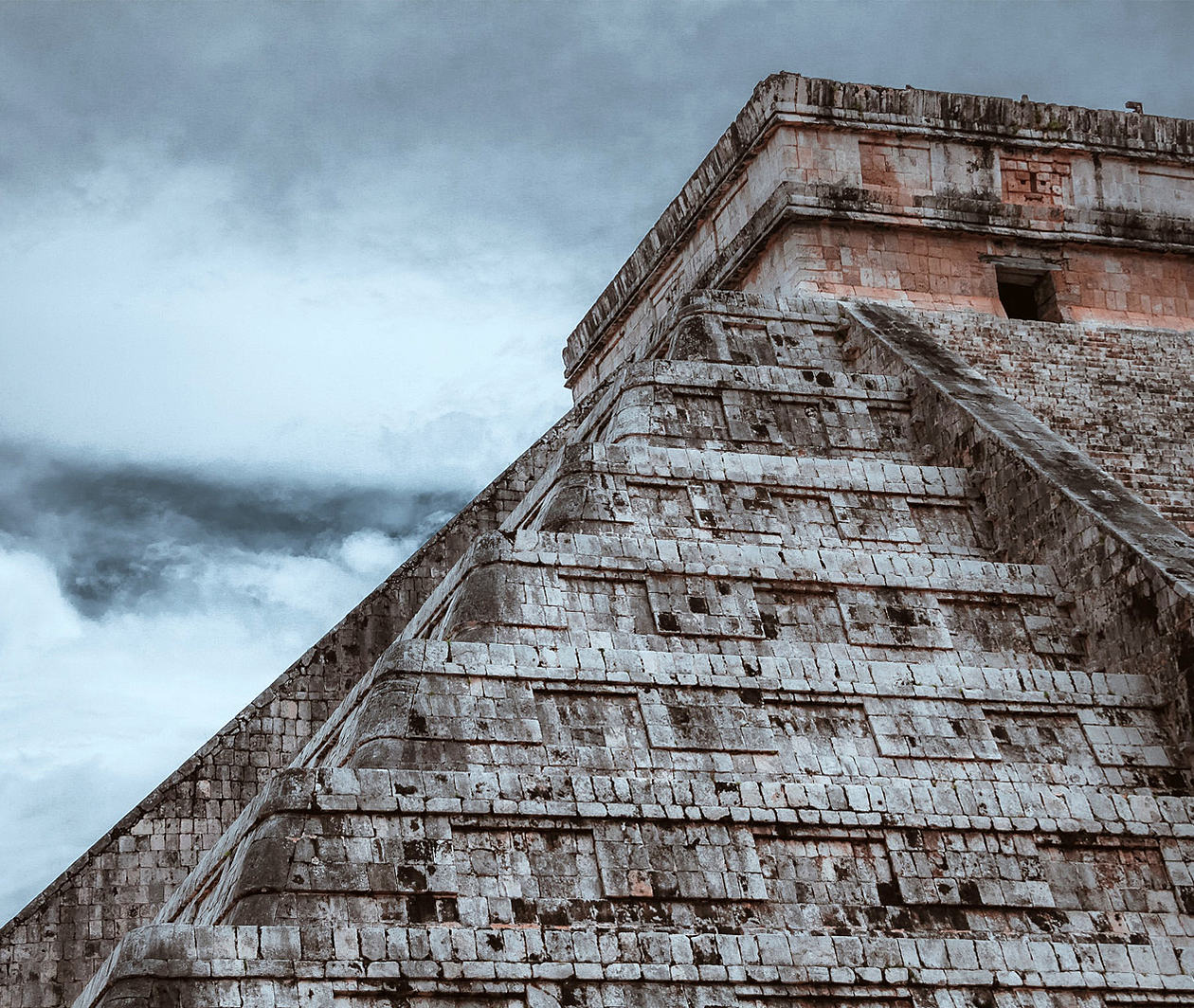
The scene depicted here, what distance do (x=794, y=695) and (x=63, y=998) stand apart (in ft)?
18.2

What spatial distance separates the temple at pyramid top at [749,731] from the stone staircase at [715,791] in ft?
0.07

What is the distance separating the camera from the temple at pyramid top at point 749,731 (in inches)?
376

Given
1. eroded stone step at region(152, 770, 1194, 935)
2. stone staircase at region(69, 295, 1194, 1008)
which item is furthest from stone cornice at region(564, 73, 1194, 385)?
eroded stone step at region(152, 770, 1194, 935)

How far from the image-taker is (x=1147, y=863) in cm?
1095

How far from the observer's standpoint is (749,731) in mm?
10992

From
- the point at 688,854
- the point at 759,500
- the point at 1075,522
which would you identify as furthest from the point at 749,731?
the point at 1075,522

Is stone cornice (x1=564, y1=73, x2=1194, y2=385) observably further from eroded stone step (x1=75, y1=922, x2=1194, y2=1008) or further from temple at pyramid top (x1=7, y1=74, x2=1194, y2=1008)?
eroded stone step (x1=75, y1=922, x2=1194, y2=1008)

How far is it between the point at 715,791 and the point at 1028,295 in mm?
9429

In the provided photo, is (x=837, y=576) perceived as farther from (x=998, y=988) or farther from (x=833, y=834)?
(x=998, y=988)

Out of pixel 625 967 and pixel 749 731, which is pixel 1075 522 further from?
pixel 625 967

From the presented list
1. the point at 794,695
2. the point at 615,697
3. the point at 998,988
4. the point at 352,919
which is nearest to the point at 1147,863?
the point at 998,988

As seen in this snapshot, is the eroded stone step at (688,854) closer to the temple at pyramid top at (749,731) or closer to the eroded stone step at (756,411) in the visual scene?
the temple at pyramid top at (749,731)

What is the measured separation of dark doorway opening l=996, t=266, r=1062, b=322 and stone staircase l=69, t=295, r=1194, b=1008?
524cm

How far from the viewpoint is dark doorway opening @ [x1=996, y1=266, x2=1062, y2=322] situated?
18.1 m
